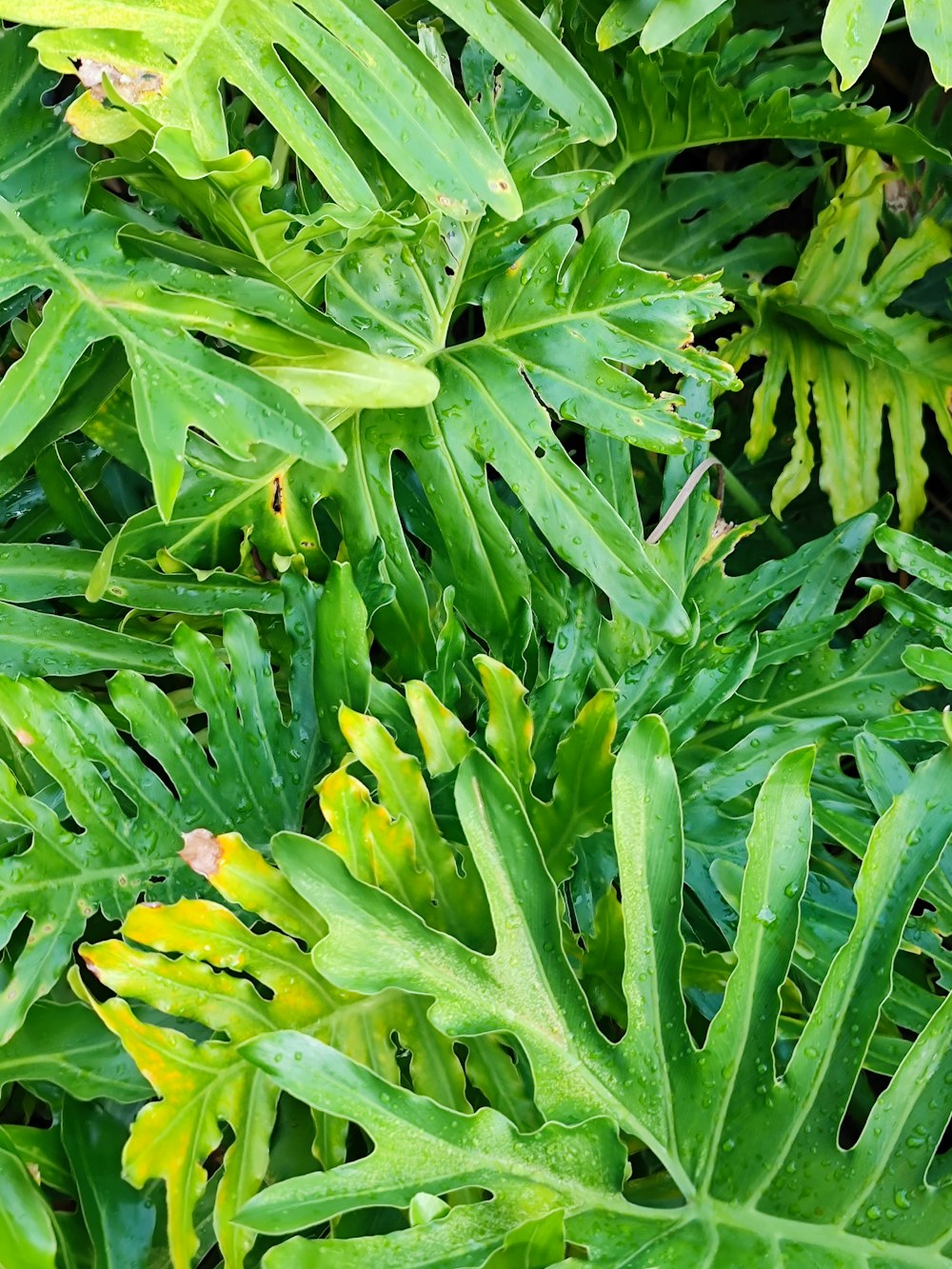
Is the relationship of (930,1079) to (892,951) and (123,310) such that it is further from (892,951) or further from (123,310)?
(123,310)

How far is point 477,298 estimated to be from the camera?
3.26ft

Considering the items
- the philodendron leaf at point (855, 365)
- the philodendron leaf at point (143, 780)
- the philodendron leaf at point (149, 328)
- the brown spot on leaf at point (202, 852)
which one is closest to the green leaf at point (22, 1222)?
the philodendron leaf at point (143, 780)

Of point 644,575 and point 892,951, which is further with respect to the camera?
point 644,575

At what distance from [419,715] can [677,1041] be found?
0.32 meters

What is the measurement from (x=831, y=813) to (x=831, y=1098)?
0.32 m

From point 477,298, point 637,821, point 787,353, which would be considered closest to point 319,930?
point 637,821

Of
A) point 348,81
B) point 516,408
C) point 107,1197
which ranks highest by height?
point 348,81

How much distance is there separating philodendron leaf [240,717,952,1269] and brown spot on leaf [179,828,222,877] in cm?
13

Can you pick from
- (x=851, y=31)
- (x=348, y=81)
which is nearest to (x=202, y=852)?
(x=348, y=81)

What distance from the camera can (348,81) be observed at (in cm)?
78

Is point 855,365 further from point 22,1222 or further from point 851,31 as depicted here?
point 22,1222

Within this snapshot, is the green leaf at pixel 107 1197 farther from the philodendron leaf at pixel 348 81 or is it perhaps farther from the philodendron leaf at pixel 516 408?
the philodendron leaf at pixel 348 81

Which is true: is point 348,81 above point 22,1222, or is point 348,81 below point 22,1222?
above

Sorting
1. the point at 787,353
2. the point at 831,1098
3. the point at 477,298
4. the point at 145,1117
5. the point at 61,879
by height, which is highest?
the point at 477,298
